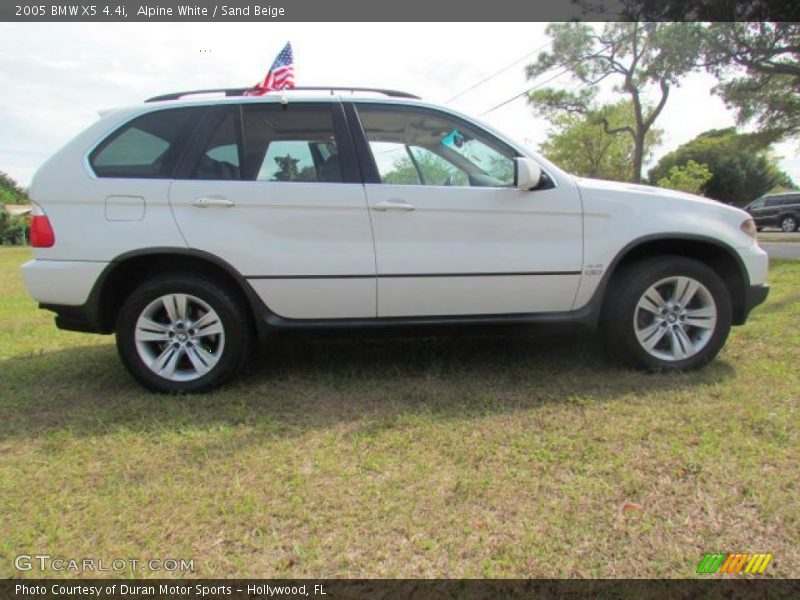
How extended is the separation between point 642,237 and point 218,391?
9.59 feet

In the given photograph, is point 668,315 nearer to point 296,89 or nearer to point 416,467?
point 416,467

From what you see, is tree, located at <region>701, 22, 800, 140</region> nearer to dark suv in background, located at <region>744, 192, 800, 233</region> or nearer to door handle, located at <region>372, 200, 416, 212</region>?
dark suv in background, located at <region>744, 192, 800, 233</region>

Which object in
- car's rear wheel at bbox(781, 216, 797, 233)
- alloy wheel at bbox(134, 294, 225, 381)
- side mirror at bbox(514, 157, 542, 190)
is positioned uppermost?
side mirror at bbox(514, 157, 542, 190)

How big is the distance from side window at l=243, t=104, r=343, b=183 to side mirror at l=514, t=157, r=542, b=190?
110 cm

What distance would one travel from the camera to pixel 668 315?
3.64 metres

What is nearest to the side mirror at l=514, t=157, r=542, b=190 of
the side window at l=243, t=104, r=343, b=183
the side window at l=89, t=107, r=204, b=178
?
the side window at l=243, t=104, r=343, b=183

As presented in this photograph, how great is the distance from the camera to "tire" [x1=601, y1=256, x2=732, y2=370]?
3.58m

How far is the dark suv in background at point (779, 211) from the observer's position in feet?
77.6

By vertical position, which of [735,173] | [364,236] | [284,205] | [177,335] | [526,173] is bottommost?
[177,335]

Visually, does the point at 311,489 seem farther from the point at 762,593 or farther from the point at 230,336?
the point at 762,593

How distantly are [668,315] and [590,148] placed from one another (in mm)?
37171

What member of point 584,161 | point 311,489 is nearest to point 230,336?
point 311,489

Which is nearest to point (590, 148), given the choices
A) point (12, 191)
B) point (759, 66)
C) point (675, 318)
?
point (759, 66)

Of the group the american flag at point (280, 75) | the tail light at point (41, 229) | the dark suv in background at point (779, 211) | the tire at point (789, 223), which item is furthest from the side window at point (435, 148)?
the tire at point (789, 223)
